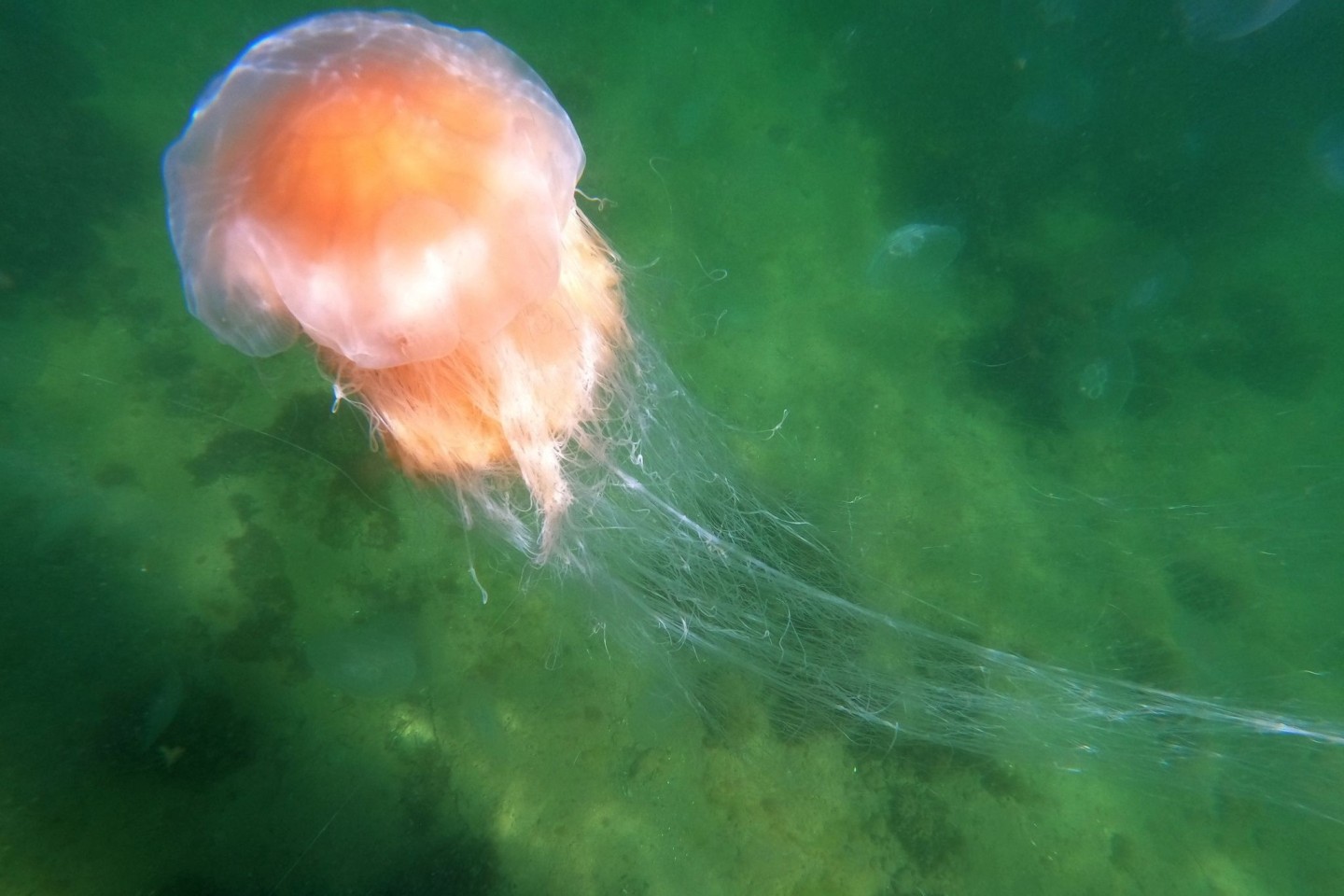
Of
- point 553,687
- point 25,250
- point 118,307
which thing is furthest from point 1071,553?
point 25,250

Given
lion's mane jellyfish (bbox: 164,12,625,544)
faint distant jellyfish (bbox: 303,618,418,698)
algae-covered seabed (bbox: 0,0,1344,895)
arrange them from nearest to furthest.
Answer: lion's mane jellyfish (bbox: 164,12,625,544) < algae-covered seabed (bbox: 0,0,1344,895) < faint distant jellyfish (bbox: 303,618,418,698)

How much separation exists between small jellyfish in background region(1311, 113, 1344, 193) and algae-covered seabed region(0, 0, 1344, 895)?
285 millimetres

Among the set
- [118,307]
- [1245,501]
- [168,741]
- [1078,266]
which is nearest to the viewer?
[168,741]

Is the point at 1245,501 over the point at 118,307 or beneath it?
over

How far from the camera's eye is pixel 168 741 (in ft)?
8.38

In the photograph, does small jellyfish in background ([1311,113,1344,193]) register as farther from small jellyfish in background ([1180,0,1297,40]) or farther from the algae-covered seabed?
small jellyfish in background ([1180,0,1297,40])

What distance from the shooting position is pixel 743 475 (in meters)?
3.38

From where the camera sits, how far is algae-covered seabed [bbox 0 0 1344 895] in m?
2.64

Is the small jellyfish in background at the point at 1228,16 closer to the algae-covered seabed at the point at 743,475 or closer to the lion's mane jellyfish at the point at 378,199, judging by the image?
the algae-covered seabed at the point at 743,475

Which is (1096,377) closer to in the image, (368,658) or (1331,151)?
(1331,151)

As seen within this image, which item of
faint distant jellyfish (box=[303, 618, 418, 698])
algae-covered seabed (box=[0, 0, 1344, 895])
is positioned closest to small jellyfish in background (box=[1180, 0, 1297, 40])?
algae-covered seabed (box=[0, 0, 1344, 895])

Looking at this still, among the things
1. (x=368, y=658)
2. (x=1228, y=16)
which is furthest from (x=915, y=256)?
(x=1228, y=16)

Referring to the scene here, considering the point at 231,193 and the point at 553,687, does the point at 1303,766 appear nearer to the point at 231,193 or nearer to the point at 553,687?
the point at 553,687

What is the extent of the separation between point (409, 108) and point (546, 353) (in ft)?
3.38
